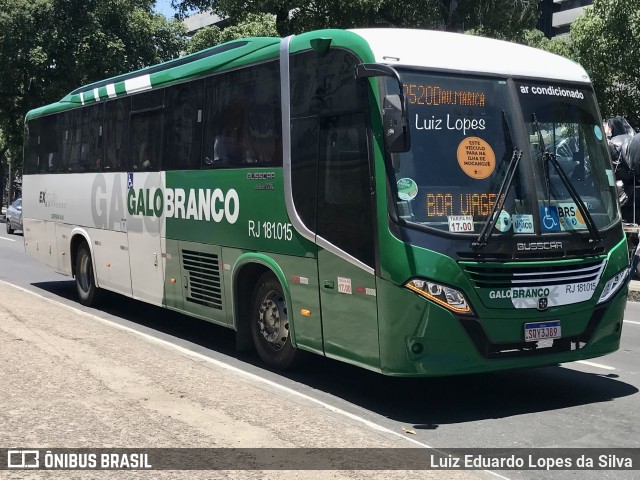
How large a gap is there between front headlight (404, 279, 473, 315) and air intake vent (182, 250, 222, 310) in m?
3.40

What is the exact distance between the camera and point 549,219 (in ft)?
24.2

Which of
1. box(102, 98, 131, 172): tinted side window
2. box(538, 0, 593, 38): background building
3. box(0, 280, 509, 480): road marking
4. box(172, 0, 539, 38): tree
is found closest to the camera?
box(0, 280, 509, 480): road marking

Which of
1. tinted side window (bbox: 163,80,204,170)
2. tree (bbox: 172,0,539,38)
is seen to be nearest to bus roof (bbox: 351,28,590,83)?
tinted side window (bbox: 163,80,204,170)

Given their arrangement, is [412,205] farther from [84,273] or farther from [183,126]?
[84,273]

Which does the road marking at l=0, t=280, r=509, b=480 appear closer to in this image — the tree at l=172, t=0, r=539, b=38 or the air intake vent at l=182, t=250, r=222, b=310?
the air intake vent at l=182, t=250, r=222, b=310

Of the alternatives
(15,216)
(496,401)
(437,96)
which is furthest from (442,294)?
(15,216)

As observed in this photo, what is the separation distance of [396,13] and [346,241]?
22826 millimetres

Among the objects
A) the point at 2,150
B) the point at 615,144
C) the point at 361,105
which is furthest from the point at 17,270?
the point at 2,150

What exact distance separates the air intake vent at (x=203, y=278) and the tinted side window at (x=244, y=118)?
1088mm

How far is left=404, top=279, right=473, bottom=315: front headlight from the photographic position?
22.8 feet

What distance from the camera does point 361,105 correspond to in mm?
7422

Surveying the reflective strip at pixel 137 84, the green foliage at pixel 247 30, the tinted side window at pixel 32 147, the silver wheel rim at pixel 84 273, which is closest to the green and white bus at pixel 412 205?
the reflective strip at pixel 137 84

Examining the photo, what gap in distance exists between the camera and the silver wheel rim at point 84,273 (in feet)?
45.8

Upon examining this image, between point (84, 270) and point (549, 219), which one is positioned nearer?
point (549, 219)
